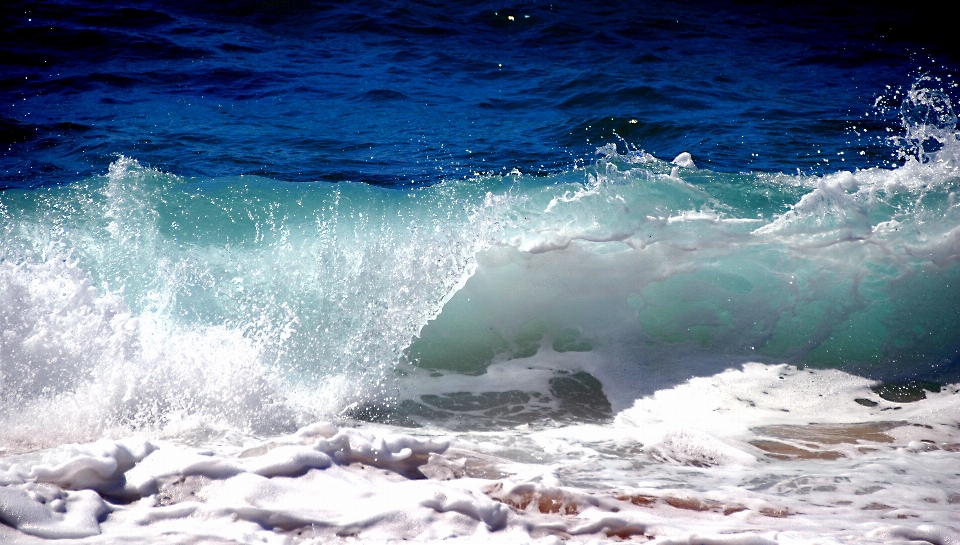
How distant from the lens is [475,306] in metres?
5.48

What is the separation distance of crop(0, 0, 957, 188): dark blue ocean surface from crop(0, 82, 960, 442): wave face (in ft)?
3.79

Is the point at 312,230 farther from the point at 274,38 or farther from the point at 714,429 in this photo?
the point at 274,38

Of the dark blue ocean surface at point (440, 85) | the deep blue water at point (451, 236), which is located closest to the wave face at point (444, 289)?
the deep blue water at point (451, 236)

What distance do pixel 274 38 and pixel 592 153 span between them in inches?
277

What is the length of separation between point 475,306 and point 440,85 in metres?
5.91

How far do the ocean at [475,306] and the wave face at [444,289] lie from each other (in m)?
0.03

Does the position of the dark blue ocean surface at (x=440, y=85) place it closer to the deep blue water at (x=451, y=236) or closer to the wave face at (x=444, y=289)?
the deep blue water at (x=451, y=236)

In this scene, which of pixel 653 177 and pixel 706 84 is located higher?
pixel 706 84

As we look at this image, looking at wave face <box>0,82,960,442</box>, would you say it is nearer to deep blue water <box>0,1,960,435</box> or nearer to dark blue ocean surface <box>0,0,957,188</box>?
deep blue water <box>0,1,960,435</box>

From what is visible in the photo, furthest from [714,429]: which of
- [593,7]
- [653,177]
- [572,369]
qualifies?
[593,7]

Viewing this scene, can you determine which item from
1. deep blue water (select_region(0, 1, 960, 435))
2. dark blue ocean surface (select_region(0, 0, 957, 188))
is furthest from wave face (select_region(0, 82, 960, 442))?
dark blue ocean surface (select_region(0, 0, 957, 188))

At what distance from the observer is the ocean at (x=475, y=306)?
9.06 ft

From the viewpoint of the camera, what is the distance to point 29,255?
4.46 meters

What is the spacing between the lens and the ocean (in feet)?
9.06
